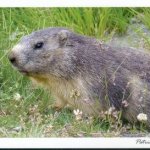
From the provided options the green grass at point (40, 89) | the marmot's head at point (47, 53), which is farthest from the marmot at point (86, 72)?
the green grass at point (40, 89)

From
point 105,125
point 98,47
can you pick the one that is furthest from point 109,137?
point 98,47

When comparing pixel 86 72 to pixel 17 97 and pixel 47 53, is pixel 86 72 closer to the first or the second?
pixel 47 53

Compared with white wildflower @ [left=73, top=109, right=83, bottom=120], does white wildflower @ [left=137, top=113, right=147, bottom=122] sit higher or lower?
lower

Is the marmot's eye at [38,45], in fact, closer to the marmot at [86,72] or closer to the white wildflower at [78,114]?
the marmot at [86,72]

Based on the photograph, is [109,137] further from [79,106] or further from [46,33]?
[46,33]

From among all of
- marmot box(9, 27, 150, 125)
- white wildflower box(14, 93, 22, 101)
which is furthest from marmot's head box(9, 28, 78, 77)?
white wildflower box(14, 93, 22, 101)

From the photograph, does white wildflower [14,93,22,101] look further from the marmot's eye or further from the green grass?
the marmot's eye
